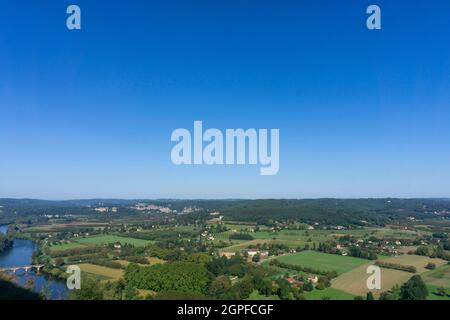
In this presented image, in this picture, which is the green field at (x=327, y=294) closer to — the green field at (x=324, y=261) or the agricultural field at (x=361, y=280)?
the agricultural field at (x=361, y=280)

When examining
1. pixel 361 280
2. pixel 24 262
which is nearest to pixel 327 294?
pixel 361 280

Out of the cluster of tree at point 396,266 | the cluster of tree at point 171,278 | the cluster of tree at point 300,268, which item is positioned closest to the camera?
the cluster of tree at point 171,278

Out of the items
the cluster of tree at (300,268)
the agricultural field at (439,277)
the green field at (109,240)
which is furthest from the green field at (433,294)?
the green field at (109,240)

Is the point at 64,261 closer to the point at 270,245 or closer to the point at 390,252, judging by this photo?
the point at 270,245

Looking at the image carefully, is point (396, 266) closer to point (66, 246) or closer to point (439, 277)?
point (439, 277)

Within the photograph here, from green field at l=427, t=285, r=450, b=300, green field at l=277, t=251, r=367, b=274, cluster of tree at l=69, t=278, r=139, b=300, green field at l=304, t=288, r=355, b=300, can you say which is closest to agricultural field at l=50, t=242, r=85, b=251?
cluster of tree at l=69, t=278, r=139, b=300
